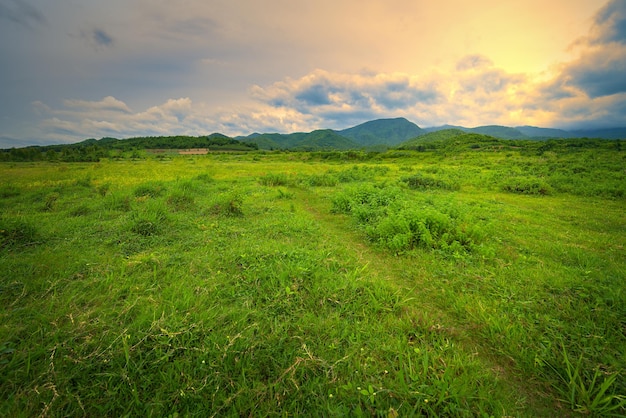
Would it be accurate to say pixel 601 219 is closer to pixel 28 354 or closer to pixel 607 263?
pixel 607 263

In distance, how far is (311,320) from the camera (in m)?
3.62

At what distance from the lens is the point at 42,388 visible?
2.32 metres

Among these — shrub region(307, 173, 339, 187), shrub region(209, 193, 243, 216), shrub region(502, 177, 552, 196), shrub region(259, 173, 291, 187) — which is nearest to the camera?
shrub region(209, 193, 243, 216)

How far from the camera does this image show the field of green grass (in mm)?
2463

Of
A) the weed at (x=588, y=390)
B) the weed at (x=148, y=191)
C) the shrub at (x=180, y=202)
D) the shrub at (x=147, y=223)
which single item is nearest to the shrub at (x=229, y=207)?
the shrub at (x=180, y=202)

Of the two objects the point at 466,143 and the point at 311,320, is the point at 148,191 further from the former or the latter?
the point at 466,143

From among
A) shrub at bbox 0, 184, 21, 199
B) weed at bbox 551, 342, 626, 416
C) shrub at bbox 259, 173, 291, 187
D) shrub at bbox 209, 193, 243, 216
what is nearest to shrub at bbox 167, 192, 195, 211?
shrub at bbox 209, 193, 243, 216

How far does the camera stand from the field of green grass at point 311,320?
246cm

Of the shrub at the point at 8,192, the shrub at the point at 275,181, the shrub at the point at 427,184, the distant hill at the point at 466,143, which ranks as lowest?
the shrub at the point at 427,184

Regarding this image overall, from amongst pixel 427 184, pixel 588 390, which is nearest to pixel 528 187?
pixel 427 184

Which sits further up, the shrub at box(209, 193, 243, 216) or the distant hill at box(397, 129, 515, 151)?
the distant hill at box(397, 129, 515, 151)

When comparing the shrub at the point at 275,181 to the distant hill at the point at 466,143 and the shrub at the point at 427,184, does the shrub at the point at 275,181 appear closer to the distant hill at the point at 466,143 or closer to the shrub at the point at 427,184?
the shrub at the point at 427,184

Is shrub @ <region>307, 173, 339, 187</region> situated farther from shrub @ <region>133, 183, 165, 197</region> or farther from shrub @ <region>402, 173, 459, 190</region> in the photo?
shrub @ <region>133, 183, 165, 197</region>

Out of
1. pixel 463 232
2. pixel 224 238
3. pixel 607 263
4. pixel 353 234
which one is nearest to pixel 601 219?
pixel 607 263
